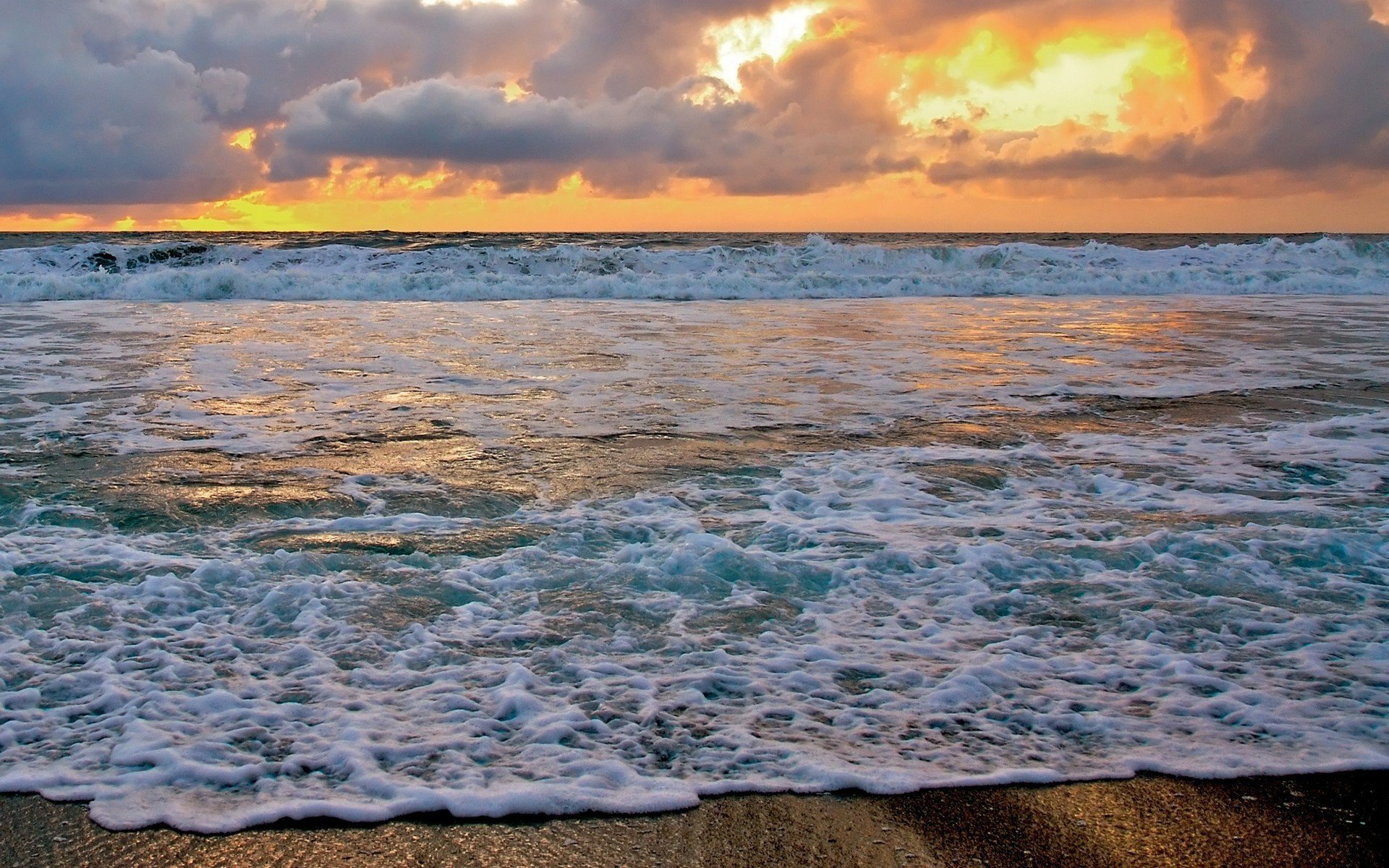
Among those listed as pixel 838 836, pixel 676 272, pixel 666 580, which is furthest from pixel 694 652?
pixel 676 272

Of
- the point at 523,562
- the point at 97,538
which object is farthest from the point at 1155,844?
the point at 97,538

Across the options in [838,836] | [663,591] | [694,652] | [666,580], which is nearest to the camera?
[838,836]

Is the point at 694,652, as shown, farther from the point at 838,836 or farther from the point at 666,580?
the point at 838,836

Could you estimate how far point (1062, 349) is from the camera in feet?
40.8

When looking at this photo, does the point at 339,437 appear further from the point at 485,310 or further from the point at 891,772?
the point at 485,310

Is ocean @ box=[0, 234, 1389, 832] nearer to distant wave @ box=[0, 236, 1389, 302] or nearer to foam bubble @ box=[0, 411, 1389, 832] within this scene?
foam bubble @ box=[0, 411, 1389, 832]

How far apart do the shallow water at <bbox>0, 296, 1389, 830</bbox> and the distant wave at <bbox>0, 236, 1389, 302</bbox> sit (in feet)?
46.4

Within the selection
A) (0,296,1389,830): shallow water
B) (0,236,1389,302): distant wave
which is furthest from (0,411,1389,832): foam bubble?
(0,236,1389,302): distant wave

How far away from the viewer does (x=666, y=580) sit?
4250mm

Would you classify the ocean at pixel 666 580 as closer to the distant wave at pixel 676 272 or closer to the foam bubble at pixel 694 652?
the foam bubble at pixel 694 652

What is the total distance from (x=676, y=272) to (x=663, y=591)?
22555mm

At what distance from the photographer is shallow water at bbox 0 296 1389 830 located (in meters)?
2.81

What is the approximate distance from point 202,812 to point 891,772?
5.92 ft

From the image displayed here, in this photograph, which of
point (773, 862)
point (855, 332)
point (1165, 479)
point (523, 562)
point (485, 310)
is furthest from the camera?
point (485, 310)
